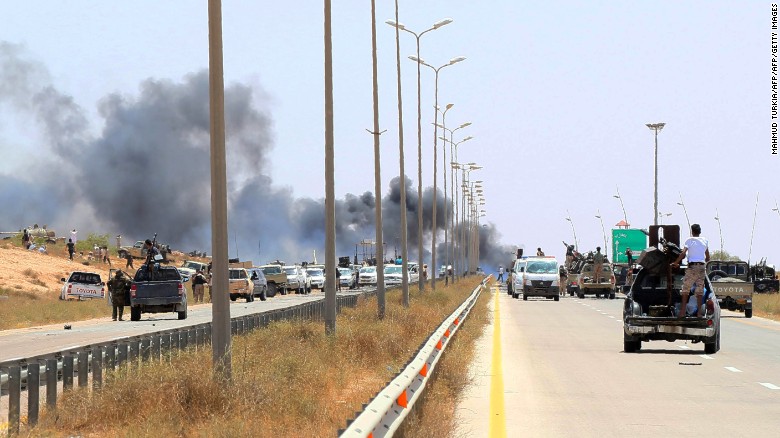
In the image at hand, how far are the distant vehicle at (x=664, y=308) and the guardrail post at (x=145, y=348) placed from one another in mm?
10672

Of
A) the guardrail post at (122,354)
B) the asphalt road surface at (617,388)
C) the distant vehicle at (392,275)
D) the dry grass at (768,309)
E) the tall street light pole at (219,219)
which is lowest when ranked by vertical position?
the dry grass at (768,309)

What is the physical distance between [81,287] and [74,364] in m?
47.1

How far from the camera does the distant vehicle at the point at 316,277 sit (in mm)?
98438

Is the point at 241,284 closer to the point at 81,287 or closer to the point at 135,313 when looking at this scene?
the point at 81,287

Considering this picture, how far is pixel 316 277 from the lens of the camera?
9944 centimetres

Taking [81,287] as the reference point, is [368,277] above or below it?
below

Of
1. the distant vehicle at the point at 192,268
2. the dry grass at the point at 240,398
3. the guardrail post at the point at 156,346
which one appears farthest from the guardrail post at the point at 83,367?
the distant vehicle at the point at 192,268

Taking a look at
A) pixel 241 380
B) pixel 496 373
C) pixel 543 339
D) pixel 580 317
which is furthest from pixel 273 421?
pixel 580 317

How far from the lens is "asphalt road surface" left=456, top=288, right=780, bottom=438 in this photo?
603 inches

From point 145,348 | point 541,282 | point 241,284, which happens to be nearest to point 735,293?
point 541,282

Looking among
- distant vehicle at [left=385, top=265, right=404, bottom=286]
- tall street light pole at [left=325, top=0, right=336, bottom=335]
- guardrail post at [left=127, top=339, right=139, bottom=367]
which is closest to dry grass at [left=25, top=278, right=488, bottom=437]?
guardrail post at [left=127, top=339, right=139, bottom=367]

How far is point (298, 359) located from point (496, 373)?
15.8 feet

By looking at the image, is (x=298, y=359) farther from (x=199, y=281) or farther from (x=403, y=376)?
(x=199, y=281)

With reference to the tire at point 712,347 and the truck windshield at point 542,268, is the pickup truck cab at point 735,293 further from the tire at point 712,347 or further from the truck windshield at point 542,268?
the truck windshield at point 542,268
